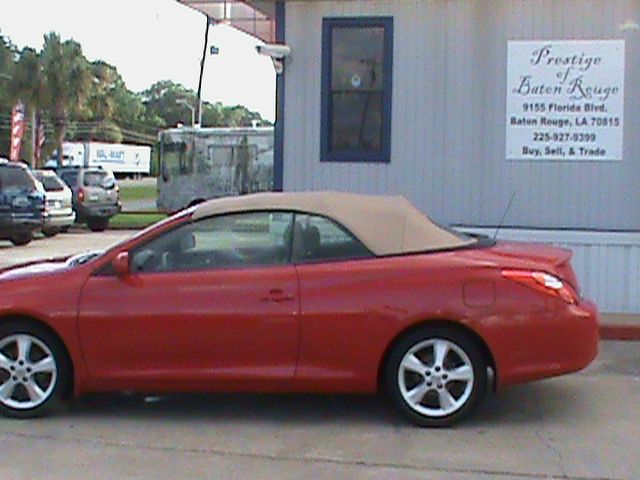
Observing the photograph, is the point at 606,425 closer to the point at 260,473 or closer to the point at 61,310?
the point at 260,473

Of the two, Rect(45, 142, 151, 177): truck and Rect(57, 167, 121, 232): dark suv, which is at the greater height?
Rect(45, 142, 151, 177): truck

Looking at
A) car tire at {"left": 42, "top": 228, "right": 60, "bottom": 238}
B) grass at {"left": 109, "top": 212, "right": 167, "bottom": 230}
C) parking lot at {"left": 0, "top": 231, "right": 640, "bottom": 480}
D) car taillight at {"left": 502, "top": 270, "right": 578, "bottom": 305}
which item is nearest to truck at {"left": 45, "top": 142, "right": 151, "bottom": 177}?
grass at {"left": 109, "top": 212, "right": 167, "bottom": 230}

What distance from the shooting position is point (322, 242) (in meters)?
6.05

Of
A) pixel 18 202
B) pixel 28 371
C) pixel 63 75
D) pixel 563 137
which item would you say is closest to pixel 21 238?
pixel 18 202

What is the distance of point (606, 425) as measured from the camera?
5.98 meters

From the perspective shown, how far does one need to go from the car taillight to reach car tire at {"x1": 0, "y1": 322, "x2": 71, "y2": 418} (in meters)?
3.10

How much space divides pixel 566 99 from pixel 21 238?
13.7 meters

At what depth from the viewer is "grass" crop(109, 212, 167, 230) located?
26766 millimetres

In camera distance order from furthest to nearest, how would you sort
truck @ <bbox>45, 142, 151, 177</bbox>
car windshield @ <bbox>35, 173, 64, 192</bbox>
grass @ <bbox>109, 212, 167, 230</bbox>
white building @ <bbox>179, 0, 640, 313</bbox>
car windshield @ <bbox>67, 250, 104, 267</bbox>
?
1. truck @ <bbox>45, 142, 151, 177</bbox>
2. grass @ <bbox>109, 212, 167, 230</bbox>
3. car windshield @ <bbox>35, 173, 64, 192</bbox>
4. white building @ <bbox>179, 0, 640, 313</bbox>
5. car windshield @ <bbox>67, 250, 104, 267</bbox>

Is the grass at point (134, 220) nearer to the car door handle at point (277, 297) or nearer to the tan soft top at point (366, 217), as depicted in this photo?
the tan soft top at point (366, 217)

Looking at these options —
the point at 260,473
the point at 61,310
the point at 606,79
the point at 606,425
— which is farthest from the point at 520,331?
the point at 606,79

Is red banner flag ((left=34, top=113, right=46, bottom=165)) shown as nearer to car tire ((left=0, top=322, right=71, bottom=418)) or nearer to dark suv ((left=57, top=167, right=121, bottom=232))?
dark suv ((left=57, top=167, right=121, bottom=232))

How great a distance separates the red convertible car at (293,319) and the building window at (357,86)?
4.00 meters

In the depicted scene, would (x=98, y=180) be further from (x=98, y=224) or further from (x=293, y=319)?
(x=293, y=319)
